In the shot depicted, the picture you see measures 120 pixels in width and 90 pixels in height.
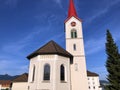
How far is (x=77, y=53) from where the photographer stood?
28812 millimetres

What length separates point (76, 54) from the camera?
28.7 metres

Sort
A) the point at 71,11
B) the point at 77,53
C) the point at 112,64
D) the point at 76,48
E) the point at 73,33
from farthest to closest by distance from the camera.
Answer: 1. the point at 71,11
2. the point at 73,33
3. the point at 76,48
4. the point at 77,53
5. the point at 112,64

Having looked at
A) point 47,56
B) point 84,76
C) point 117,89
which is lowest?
point 117,89

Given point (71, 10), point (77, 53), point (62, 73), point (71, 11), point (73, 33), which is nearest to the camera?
point (62, 73)

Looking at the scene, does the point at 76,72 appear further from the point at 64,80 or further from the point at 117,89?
the point at 117,89

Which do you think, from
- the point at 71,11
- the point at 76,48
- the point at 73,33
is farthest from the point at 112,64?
the point at 71,11

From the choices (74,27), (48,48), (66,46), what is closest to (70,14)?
(74,27)

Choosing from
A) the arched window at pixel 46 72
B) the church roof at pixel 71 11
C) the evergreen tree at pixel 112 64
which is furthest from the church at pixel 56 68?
the church roof at pixel 71 11

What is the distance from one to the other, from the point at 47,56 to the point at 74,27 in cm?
1202

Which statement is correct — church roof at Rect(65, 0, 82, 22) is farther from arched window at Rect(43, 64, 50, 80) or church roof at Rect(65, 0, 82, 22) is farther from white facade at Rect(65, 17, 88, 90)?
arched window at Rect(43, 64, 50, 80)

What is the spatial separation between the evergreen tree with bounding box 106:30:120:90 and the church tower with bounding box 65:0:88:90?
727 cm

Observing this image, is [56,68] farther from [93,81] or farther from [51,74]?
[93,81]

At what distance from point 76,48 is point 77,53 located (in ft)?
3.62

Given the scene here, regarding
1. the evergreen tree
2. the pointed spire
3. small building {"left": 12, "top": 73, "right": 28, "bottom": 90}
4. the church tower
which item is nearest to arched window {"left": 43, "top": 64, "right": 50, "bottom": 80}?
the church tower
